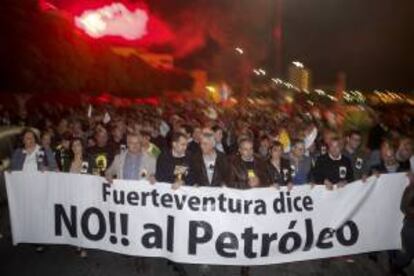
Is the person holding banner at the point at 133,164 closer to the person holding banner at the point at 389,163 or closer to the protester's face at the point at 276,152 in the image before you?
the protester's face at the point at 276,152

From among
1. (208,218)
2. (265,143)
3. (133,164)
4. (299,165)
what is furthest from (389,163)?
(133,164)

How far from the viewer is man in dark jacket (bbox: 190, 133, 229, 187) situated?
7447 millimetres

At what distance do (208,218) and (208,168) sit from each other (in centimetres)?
88

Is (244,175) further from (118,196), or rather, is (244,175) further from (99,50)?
(99,50)

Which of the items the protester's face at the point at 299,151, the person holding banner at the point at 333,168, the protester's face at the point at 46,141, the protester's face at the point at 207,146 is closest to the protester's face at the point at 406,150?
the person holding banner at the point at 333,168

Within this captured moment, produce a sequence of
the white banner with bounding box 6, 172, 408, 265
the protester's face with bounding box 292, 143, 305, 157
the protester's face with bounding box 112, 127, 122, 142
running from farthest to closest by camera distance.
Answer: the protester's face with bounding box 112, 127, 122, 142 < the protester's face with bounding box 292, 143, 305, 157 < the white banner with bounding box 6, 172, 408, 265

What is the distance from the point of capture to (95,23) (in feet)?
164

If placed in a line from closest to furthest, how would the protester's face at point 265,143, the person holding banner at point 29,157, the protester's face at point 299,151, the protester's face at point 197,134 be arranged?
the person holding banner at point 29,157 < the protester's face at point 299,151 < the protester's face at point 197,134 < the protester's face at point 265,143

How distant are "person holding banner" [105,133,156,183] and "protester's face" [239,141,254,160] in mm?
1285

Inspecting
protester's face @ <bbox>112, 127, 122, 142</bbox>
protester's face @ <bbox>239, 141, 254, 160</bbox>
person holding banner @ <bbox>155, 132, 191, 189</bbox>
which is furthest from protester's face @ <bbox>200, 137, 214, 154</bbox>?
protester's face @ <bbox>112, 127, 122, 142</bbox>

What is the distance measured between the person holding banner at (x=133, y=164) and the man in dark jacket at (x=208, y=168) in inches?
27.2

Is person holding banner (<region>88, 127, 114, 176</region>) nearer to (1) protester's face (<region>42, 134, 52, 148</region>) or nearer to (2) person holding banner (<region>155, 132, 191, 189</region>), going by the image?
(1) protester's face (<region>42, 134, 52, 148</region>)

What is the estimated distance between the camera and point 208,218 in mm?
7012

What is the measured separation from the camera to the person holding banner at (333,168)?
306 inches
